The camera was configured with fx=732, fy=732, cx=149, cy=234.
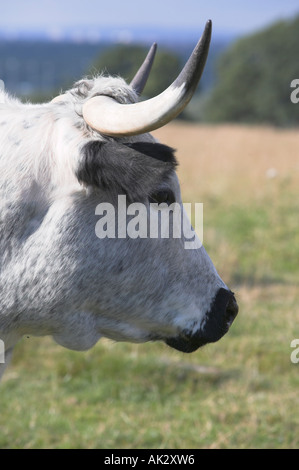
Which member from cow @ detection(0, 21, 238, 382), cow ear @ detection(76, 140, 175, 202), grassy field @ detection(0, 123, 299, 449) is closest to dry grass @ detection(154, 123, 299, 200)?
grassy field @ detection(0, 123, 299, 449)

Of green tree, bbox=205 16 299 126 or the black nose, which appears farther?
green tree, bbox=205 16 299 126

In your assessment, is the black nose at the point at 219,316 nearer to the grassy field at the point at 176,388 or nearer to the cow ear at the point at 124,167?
the cow ear at the point at 124,167

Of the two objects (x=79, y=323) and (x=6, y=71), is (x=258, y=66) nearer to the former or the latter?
(x=6, y=71)

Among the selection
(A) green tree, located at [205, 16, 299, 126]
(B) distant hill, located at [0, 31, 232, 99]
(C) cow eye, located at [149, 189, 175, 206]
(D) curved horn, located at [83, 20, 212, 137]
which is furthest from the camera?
(B) distant hill, located at [0, 31, 232, 99]

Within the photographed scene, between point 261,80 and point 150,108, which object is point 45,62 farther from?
point 150,108

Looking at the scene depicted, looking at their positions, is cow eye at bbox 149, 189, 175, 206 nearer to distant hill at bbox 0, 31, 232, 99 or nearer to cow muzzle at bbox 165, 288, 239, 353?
cow muzzle at bbox 165, 288, 239, 353

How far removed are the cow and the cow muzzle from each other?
13mm

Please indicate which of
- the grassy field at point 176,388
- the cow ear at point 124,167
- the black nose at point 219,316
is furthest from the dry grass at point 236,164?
the cow ear at point 124,167

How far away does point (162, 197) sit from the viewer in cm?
296

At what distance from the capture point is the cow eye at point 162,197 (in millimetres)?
2938

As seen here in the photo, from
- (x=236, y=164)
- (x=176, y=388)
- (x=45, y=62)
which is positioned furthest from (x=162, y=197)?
(x=45, y=62)

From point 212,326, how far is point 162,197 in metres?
0.60

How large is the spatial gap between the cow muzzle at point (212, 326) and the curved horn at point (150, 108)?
85 cm

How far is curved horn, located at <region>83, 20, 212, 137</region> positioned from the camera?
253 centimetres
